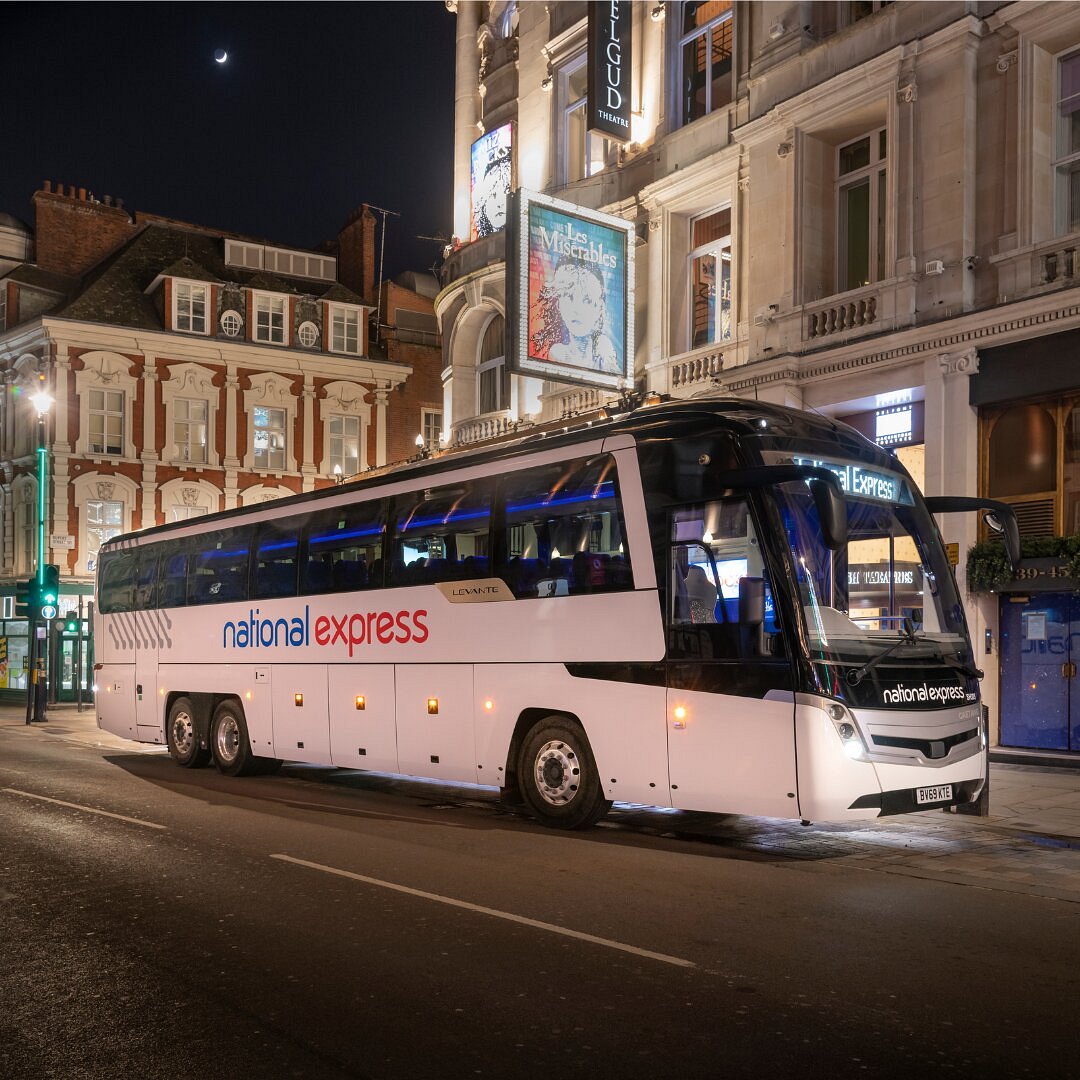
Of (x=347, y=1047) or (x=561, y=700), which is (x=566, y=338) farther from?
(x=347, y=1047)

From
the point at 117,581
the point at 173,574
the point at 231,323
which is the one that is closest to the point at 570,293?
the point at 173,574

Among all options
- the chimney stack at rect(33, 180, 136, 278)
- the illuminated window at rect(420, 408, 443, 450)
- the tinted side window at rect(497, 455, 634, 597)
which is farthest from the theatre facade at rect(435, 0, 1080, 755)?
the chimney stack at rect(33, 180, 136, 278)

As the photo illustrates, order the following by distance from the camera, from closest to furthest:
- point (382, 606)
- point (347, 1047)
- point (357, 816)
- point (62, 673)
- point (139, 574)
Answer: point (347, 1047) → point (357, 816) → point (382, 606) → point (139, 574) → point (62, 673)

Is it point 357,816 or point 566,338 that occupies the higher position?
point 566,338

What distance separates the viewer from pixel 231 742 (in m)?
16.6

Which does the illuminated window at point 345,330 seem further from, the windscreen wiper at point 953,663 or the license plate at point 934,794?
the license plate at point 934,794

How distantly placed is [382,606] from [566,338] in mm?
8781

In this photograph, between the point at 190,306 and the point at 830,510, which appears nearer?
the point at 830,510

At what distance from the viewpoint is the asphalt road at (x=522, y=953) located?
5.00 metres

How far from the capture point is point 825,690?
29.8 feet

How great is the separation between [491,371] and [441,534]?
1583 cm

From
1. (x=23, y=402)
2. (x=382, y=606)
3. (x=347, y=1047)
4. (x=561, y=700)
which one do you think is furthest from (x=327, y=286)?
(x=347, y=1047)

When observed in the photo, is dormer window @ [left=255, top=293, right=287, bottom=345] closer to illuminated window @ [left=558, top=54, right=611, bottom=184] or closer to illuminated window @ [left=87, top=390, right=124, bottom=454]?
illuminated window @ [left=87, top=390, right=124, bottom=454]

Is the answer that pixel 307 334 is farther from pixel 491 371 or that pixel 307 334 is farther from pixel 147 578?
pixel 147 578
